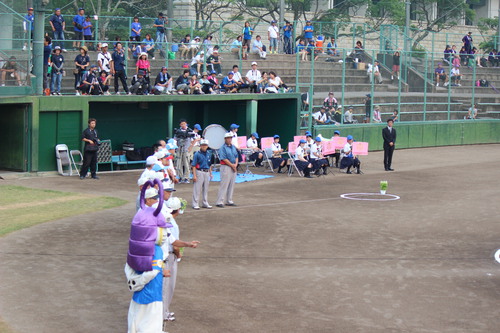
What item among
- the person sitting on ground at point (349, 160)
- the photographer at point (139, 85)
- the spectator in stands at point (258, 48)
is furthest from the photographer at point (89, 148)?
the spectator in stands at point (258, 48)

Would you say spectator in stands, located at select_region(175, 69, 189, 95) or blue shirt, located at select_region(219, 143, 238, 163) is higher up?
spectator in stands, located at select_region(175, 69, 189, 95)

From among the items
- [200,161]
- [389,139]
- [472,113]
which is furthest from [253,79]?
[472,113]

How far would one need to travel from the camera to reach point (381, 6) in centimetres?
5547

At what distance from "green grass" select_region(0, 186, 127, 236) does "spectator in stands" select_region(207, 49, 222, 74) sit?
35.5ft

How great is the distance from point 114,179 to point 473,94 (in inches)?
847

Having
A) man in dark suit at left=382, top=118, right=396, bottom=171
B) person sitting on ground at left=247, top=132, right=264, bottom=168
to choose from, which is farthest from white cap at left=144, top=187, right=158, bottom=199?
man in dark suit at left=382, top=118, right=396, bottom=171

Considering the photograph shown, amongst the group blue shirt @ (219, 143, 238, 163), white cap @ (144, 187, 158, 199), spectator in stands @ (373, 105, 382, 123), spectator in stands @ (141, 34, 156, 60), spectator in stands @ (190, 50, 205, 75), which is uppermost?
spectator in stands @ (141, 34, 156, 60)

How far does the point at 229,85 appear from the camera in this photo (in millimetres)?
29500

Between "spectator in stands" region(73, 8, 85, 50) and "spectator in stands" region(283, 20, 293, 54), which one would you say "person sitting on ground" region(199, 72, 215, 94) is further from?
"spectator in stands" region(283, 20, 293, 54)

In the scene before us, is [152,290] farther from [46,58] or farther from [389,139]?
[389,139]

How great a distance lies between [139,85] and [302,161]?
601cm

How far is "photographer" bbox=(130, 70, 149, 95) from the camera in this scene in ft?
87.9

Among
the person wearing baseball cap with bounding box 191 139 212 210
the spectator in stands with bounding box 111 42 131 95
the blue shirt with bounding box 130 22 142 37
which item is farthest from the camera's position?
the blue shirt with bounding box 130 22 142 37

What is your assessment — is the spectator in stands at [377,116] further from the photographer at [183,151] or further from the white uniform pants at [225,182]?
the white uniform pants at [225,182]
